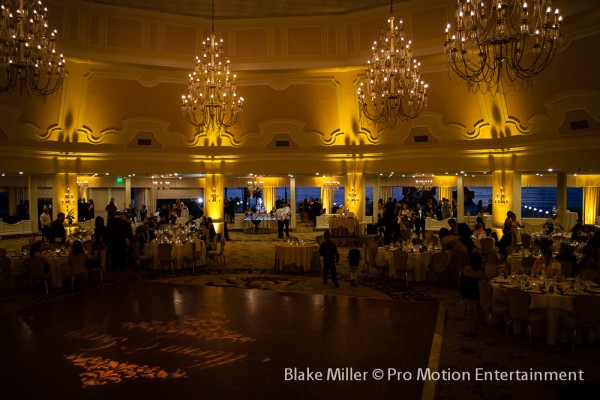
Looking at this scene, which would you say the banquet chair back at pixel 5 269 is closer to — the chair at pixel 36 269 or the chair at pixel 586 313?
the chair at pixel 36 269

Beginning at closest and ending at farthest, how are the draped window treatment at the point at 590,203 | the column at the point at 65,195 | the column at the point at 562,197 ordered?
1. the column at the point at 562,197
2. the column at the point at 65,195
3. the draped window treatment at the point at 590,203

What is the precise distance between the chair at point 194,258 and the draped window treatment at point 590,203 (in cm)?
1489

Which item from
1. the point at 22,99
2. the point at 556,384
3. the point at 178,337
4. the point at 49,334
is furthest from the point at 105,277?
the point at 556,384

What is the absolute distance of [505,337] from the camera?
6.65 m

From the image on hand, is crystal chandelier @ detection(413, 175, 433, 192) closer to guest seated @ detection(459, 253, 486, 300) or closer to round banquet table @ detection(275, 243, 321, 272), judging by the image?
round banquet table @ detection(275, 243, 321, 272)

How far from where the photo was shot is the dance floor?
512cm

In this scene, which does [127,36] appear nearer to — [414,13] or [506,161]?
[414,13]

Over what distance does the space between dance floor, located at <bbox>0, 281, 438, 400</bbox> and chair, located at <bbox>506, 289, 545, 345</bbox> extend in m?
1.15

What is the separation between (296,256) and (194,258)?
249 centimetres

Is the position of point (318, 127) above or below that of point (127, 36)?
below

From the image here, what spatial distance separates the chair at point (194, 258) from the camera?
38.4ft

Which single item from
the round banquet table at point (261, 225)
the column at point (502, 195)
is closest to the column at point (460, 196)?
the column at point (502, 195)

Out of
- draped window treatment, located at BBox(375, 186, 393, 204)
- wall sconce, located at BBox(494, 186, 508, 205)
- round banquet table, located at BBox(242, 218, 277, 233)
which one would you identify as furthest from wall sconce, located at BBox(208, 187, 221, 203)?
wall sconce, located at BBox(494, 186, 508, 205)

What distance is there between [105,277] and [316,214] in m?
12.4
